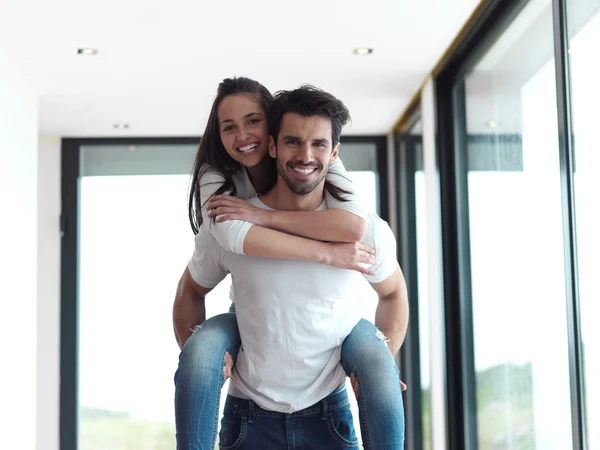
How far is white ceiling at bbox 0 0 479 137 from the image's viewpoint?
3422 mm

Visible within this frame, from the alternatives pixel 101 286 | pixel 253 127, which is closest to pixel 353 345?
pixel 253 127

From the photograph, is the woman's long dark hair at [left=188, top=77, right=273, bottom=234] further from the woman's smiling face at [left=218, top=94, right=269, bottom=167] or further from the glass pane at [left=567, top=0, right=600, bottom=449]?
the glass pane at [left=567, top=0, right=600, bottom=449]

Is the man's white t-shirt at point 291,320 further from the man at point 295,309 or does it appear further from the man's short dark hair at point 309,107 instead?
the man's short dark hair at point 309,107

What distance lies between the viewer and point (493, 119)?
350 cm

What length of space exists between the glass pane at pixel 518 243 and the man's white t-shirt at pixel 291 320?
1067 millimetres

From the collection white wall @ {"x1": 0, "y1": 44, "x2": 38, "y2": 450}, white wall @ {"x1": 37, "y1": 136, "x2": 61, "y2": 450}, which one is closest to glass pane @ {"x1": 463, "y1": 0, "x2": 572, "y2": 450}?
white wall @ {"x1": 0, "y1": 44, "x2": 38, "y2": 450}

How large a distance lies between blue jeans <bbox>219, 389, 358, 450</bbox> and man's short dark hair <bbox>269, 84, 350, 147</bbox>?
0.62 metres

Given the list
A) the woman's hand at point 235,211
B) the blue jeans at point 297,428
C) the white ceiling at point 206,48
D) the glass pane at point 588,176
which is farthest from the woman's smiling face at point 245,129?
the white ceiling at point 206,48

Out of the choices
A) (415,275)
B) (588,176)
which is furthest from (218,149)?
(415,275)

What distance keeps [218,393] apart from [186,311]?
0.37 meters

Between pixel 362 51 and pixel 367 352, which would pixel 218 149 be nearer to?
pixel 367 352

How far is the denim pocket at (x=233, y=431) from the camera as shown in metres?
2.02

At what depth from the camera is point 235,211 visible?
188 cm

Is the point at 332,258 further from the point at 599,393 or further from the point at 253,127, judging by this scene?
the point at 599,393
